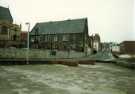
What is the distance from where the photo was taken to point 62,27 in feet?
225

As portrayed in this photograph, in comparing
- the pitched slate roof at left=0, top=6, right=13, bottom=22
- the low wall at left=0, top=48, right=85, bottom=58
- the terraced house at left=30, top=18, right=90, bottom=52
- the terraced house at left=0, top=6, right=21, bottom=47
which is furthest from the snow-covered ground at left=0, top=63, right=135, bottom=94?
the pitched slate roof at left=0, top=6, right=13, bottom=22

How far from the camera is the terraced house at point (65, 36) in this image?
63.2 meters

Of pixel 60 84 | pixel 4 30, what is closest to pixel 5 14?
pixel 4 30

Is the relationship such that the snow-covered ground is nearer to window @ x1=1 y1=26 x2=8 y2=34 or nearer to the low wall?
the low wall

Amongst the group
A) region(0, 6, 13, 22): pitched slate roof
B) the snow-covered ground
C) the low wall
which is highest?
region(0, 6, 13, 22): pitched slate roof

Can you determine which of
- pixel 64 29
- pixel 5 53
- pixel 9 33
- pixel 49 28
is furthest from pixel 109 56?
pixel 5 53

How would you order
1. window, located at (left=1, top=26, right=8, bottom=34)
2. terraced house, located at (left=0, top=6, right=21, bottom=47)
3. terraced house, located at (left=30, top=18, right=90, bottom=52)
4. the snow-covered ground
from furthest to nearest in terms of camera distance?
terraced house, located at (left=30, top=18, right=90, bottom=52), window, located at (left=1, top=26, right=8, bottom=34), terraced house, located at (left=0, top=6, right=21, bottom=47), the snow-covered ground

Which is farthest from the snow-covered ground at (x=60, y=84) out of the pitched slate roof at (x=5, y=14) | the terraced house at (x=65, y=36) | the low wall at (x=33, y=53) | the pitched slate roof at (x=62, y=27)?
the pitched slate roof at (x=62, y=27)

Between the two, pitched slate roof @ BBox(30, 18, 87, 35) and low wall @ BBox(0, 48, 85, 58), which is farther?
pitched slate roof @ BBox(30, 18, 87, 35)

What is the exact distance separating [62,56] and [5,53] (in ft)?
53.3

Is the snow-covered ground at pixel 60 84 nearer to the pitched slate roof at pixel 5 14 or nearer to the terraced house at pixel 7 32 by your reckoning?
the terraced house at pixel 7 32

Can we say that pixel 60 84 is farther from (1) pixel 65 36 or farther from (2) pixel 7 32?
(1) pixel 65 36

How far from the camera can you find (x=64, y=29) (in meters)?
67.5

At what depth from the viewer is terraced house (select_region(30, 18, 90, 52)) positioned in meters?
63.2
